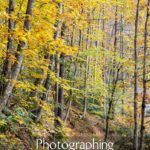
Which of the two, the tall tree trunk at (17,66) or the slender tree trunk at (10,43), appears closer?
the tall tree trunk at (17,66)

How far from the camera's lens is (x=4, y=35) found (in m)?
8.03

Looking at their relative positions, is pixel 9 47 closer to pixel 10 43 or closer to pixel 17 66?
pixel 10 43

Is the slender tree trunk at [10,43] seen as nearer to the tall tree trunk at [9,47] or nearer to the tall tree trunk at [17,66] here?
the tall tree trunk at [9,47]

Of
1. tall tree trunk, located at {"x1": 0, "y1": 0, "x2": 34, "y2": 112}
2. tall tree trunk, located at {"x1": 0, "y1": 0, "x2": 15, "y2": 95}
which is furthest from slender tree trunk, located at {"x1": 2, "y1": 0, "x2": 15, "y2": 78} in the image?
tall tree trunk, located at {"x1": 0, "y1": 0, "x2": 34, "y2": 112}

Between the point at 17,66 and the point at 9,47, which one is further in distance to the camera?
the point at 9,47

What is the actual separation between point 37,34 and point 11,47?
3.58 feet

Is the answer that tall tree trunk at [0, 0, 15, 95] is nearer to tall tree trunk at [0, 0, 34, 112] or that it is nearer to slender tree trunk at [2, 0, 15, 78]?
slender tree trunk at [2, 0, 15, 78]

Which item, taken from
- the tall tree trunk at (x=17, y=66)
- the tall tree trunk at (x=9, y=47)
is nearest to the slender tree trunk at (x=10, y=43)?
the tall tree trunk at (x=9, y=47)

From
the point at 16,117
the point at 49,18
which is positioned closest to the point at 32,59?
the point at 49,18

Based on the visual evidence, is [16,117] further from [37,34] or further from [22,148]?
[37,34]

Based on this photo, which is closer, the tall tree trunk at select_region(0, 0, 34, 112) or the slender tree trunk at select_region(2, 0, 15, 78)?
the tall tree trunk at select_region(0, 0, 34, 112)

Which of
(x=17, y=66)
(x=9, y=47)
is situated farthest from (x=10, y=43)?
(x=17, y=66)

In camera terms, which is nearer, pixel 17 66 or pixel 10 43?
pixel 17 66

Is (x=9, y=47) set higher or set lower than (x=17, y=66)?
higher
